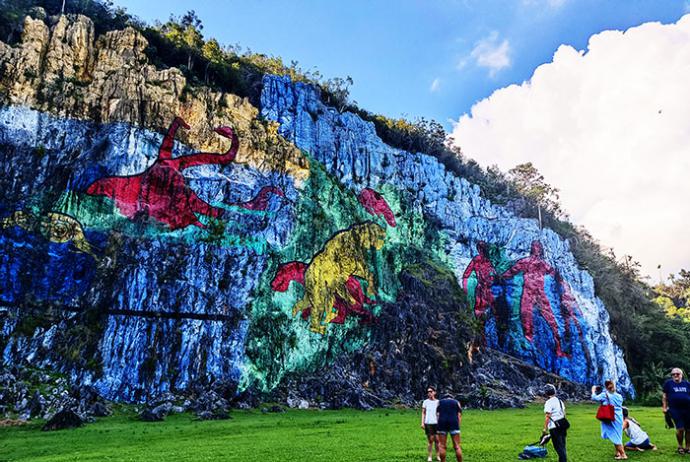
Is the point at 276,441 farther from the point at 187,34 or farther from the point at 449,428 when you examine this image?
the point at 187,34

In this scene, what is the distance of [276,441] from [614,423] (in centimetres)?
1077

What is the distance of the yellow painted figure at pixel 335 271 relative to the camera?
36.6 m

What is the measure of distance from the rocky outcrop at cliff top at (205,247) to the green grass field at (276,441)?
23.1 ft

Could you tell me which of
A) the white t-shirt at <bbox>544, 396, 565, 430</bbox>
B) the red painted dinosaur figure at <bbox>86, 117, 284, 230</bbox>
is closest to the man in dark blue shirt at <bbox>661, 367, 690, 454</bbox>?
the white t-shirt at <bbox>544, 396, 565, 430</bbox>

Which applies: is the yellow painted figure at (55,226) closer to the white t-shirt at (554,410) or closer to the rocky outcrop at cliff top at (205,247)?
the rocky outcrop at cliff top at (205,247)

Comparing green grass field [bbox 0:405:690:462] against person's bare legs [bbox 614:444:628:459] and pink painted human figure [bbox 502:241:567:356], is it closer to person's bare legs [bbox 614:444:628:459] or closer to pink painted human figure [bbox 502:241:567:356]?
person's bare legs [bbox 614:444:628:459]

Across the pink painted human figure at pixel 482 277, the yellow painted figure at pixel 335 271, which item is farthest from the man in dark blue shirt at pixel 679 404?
the pink painted human figure at pixel 482 277

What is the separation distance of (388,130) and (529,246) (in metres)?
21.7

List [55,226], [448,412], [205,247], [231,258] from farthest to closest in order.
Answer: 1. [231,258]
2. [205,247]
3. [55,226]
4. [448,412]

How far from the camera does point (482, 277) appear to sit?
5000 cm

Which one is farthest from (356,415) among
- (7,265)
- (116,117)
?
(116,117)

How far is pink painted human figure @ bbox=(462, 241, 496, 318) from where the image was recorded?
47969 millimetres

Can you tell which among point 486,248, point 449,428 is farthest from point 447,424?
point 486,248

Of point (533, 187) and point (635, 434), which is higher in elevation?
point (533, 187)
